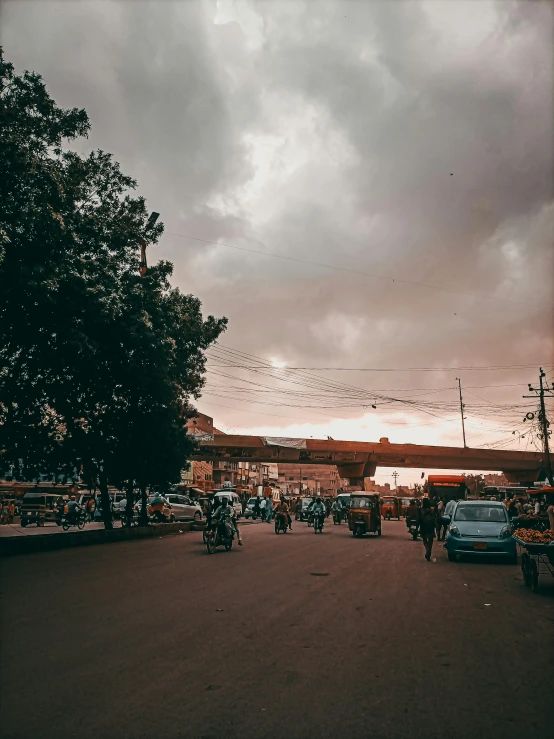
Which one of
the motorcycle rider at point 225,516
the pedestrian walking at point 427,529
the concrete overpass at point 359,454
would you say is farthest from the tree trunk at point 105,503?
the concrete overpass at point 359,454

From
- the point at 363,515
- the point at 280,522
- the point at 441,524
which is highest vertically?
the point at 441,524

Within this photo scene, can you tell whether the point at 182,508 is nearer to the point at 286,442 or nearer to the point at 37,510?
the point at 37,510

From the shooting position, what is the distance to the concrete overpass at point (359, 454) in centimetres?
6956

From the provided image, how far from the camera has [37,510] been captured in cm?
3466

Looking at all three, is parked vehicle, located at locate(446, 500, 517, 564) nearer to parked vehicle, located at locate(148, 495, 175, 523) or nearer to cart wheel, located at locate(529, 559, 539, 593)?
cart wheel, located at locate(529, 559, 539, 593)

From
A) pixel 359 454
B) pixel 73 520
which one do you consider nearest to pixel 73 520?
pixel 73 520

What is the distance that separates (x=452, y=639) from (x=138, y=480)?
74.0ft

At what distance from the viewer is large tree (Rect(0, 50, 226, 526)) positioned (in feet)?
49.0

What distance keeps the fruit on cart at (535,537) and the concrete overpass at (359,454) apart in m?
57.6

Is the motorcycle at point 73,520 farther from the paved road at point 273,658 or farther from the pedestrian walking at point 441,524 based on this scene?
the paved road at point 273,658

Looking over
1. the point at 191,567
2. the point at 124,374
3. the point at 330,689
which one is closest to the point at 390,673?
the point at 330,689

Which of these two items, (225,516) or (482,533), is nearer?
(482,533)

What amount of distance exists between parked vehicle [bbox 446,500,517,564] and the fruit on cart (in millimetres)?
5316

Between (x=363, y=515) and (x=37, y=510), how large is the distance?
741 inches
